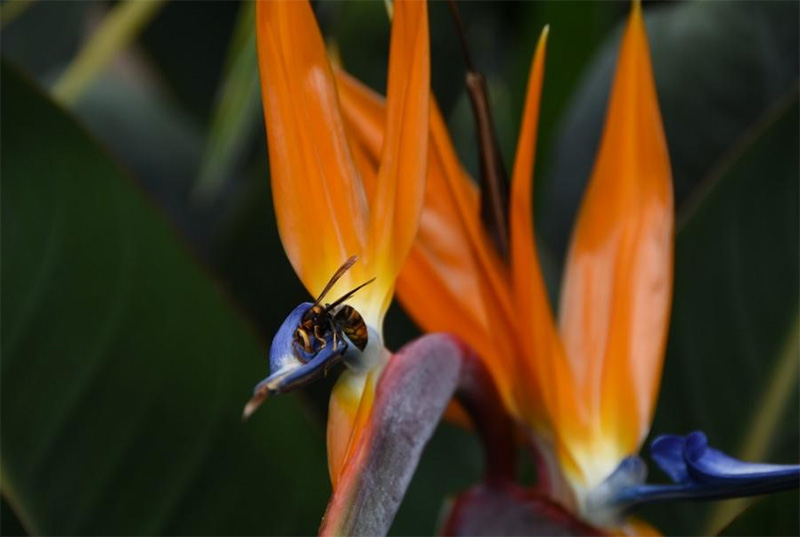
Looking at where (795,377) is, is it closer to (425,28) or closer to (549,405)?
(549,405)

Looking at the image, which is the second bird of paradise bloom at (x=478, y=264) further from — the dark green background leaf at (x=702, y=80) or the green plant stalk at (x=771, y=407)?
the dark green background leaf at (x=702, y=80)

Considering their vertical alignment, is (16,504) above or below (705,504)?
above

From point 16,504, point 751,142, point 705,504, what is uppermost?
point 16,504

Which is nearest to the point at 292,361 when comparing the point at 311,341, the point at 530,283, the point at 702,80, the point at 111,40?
the point at 311,341

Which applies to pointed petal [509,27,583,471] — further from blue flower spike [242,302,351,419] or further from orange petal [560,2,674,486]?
blue flower spike [242,302,351,419]

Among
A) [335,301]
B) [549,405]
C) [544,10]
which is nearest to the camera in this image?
[335,301]

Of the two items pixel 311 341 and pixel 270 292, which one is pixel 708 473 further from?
pixel 270 292

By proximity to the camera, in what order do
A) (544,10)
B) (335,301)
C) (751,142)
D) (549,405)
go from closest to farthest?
(335,301) → (549,405) → (751,142) → (544,10)

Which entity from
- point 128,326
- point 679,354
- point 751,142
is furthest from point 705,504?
point 128,326

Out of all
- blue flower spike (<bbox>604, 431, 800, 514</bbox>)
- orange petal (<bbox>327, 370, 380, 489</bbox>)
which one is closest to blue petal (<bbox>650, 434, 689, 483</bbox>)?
blue flower spike (<bbox>604, 431, 800, 514</bbox>)
